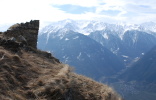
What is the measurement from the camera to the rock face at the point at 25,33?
75.3 ft

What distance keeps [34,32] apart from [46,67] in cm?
647

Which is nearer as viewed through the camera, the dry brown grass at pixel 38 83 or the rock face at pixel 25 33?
the dry brown grass at pixel 38 83

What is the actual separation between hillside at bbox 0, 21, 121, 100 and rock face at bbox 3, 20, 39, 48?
186cm

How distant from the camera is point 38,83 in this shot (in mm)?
15500

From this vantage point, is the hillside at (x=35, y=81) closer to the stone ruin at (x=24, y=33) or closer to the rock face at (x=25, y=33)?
the stone ruin at (x=24, y=33)

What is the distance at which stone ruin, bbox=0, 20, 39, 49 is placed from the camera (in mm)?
22862

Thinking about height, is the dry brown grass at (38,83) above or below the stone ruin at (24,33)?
below

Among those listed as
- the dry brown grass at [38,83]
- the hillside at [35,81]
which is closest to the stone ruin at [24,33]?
the hillside at [35,81]

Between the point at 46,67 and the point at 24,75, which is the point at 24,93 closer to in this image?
the point at 24,75

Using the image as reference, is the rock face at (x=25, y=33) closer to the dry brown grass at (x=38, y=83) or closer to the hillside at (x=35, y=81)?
the hillside at (x=35, y=81)

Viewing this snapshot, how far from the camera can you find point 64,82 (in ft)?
52.5

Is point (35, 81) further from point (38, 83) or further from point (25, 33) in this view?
point (25, 33)

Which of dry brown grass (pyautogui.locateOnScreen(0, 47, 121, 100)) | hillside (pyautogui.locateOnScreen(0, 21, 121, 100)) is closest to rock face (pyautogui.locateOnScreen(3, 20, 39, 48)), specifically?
hillside (pyautogui.locateOnScreen(0, 21, 121, 100))

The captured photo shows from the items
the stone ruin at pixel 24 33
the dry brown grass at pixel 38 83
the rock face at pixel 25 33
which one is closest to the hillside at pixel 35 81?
the dry brown grass at pixel 38 83
